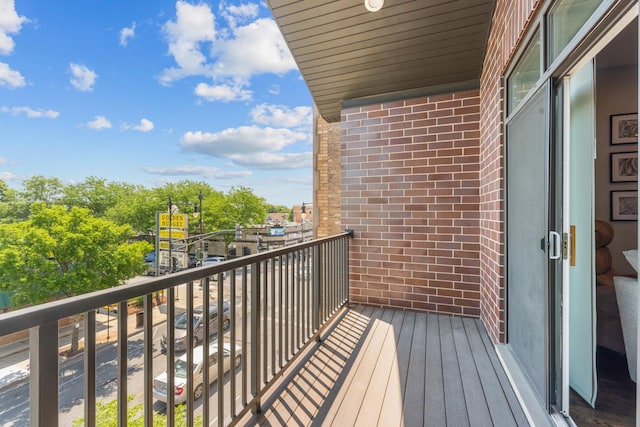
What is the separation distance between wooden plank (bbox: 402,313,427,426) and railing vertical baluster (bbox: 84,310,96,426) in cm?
146

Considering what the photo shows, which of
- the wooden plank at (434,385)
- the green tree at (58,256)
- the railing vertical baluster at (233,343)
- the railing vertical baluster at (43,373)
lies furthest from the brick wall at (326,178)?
the green tree at (58,256)

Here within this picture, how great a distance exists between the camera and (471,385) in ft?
6.43

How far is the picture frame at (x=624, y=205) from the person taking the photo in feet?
8.20

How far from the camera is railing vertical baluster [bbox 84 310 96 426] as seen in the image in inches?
34.9

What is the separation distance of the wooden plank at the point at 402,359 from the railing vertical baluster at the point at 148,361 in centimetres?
116

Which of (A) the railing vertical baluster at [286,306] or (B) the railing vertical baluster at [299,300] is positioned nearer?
(A) the railing vertical baluster at [286,306]

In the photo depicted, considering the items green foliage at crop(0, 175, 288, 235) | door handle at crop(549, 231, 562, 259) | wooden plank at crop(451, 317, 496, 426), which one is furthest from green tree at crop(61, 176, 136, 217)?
door handle at crop(549, 231, 562, 259)

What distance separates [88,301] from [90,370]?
216 millimetres

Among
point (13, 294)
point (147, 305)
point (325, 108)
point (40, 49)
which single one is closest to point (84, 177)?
point (40, 49)

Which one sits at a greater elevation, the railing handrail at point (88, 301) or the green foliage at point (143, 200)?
the green foliage at point (143, 200)

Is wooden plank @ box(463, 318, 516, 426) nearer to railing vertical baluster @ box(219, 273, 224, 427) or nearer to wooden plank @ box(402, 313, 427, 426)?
wooden plank @ box(402, 313, 427, 426)

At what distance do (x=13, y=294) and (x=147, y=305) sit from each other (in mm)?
17760

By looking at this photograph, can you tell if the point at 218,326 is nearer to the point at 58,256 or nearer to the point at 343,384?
the point at 343,384

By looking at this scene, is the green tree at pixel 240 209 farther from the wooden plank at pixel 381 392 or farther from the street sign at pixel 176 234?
the wooden plank at pixel 381 392
